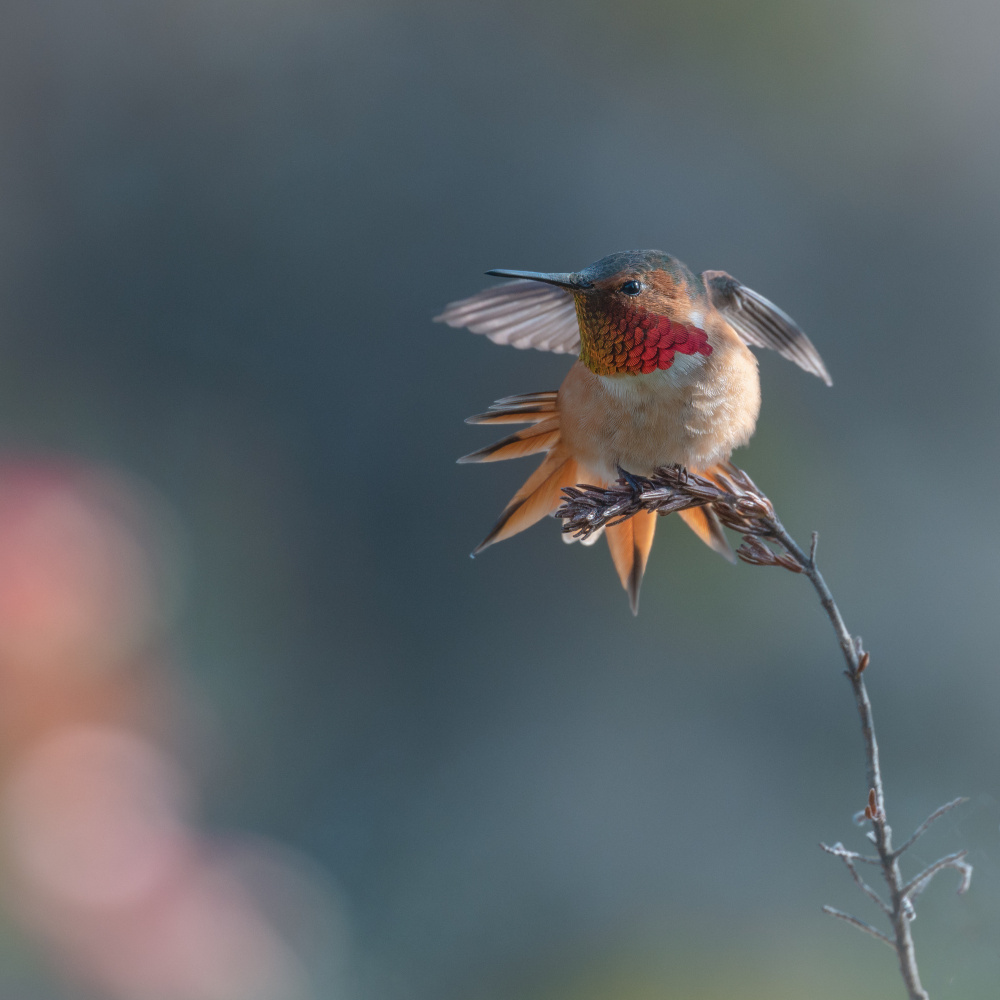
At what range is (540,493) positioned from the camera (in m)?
0.66

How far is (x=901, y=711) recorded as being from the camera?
1562 millimetres

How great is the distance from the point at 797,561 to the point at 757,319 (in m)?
0.36

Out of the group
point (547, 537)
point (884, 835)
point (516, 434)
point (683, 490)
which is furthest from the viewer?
point (547, 537)

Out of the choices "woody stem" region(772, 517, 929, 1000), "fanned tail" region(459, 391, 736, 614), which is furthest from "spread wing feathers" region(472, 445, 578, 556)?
"woody stem" region(772, 517, 929, 1000)

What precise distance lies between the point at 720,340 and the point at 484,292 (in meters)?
0.21

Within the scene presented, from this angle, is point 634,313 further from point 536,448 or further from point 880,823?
point 880,823

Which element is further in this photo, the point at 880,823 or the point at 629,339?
the point at 629,339

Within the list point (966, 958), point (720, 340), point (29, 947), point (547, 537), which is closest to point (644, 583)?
point (547, 537)

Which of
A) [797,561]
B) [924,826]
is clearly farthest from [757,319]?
[924,826]

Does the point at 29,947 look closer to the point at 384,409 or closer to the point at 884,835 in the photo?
the point at 384,409

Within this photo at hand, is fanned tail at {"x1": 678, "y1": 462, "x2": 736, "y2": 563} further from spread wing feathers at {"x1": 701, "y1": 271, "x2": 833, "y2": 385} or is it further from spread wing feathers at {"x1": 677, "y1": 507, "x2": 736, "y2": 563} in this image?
spread wing feathers at {"x1": 701, "y1": 271, "x2": 833, "y2": 385}

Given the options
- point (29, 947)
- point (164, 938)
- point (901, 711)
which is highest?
point (901, 711)

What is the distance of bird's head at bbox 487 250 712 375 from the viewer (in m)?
0.55

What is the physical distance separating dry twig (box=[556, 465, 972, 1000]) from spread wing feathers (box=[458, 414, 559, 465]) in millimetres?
73
